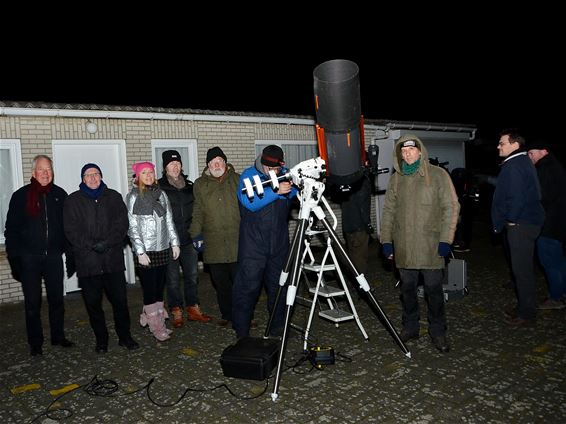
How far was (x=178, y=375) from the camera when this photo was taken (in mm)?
4914

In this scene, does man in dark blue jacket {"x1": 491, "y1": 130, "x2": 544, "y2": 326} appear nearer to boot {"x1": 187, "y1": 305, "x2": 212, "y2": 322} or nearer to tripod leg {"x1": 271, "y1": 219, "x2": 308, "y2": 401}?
tripod leg {"x1": 271, "y1": 219, "x2": 308, "y2": 401}

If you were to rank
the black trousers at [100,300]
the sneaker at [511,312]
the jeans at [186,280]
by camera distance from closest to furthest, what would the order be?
the black trousers at [100,300], the sneaker at [511,312], the jeans at [186,280]

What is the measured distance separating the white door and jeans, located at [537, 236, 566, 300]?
261 inches

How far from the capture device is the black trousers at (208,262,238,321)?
649cm

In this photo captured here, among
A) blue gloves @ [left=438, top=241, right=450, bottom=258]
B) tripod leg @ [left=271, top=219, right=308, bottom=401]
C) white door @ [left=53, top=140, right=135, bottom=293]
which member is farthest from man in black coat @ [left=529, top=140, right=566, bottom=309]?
white door @ [left=53, top=140, right=135, bottom=293]

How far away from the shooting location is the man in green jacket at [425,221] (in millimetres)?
5176

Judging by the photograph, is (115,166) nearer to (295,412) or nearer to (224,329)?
(224,329)

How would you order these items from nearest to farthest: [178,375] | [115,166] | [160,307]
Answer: [178,375], [160,307], [115,166]

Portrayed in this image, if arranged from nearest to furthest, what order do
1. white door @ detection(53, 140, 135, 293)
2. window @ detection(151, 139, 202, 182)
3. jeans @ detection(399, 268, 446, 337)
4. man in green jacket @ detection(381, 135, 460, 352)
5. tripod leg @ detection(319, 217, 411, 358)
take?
tripod leg @ detection(319, 217, 411, 358)
man in green jacket @ detection(381, 135, 460, 352)
jeans @ detection(399, 268, 446, 337)
white door @ detection(53, 140, 135, 293)
window @ detection(151, 139, 202, 182)

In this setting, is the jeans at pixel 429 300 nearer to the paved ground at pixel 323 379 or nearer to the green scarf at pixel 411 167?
the paved ground at pixel 323 379

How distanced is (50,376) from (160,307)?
1402 mm

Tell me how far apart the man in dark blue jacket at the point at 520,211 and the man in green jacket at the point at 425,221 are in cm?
98

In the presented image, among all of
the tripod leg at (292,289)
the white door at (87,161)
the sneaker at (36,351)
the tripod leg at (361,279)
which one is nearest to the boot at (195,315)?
the sneaker at (36,351)

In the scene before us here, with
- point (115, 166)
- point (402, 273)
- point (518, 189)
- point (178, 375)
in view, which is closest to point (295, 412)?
point (178, 375)
